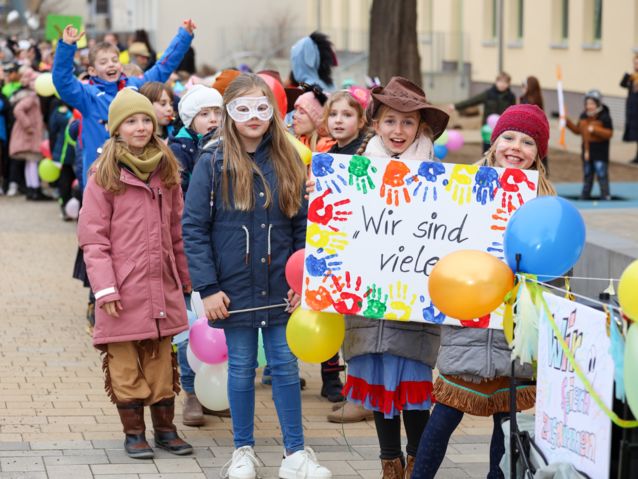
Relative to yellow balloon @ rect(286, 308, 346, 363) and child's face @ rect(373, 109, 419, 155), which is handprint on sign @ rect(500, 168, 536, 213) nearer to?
child's face @ rect(373, 109, 419, 155)

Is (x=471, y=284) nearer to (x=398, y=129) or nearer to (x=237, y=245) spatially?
(x=398, y=129)

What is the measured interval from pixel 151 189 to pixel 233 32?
154 ft

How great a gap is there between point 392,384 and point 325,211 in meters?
0.79

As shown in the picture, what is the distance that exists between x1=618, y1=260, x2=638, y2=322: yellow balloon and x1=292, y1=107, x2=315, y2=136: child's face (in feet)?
14.9

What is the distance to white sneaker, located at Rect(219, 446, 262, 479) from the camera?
579 centimetres

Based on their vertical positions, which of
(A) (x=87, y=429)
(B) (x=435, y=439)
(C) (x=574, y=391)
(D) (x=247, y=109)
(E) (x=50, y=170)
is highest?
(D) (x=247, y=109)

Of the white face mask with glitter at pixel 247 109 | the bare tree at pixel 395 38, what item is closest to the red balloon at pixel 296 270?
the white face mask with glitter at pixel 247 109

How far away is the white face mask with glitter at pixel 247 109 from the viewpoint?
5.82 m

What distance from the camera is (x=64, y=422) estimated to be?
6.90 metres

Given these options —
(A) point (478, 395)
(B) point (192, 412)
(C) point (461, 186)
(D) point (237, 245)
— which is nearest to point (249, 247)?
(D) point (237, 245)

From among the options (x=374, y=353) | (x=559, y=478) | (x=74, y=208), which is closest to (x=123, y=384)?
(x=374, y=353)

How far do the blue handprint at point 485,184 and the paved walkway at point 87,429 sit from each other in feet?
4.99

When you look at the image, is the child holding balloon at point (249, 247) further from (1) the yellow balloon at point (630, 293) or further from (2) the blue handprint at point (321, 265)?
(1) the yellow balloon at point (630, 293)

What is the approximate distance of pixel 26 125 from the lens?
722 inches
